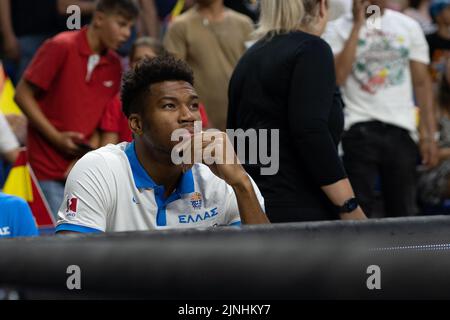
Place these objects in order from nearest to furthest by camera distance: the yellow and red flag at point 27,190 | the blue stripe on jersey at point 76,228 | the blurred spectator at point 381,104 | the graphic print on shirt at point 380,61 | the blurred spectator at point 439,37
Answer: the blue stripe on jersey at point 76,228 < the yellow and red flag at point 27,190 < the blurred spectator at point 381,104 < the graphic print on shirt at point 380,61 < the blurred spectator at point 439,37

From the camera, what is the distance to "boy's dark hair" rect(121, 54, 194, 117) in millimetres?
3168

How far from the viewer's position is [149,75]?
317cm

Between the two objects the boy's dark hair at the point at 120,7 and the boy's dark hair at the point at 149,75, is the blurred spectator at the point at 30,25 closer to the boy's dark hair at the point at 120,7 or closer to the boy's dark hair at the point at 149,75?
the boy's dark hair at the point at 120,7

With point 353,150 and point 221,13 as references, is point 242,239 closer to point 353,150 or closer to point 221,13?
point 353,150

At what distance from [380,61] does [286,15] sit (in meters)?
2.05

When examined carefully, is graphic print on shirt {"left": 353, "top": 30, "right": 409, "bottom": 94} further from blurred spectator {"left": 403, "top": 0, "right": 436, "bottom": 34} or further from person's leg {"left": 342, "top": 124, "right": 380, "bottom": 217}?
blurred spectator {"left": 403, "top": 0, "right": 436, "bottom": 34}

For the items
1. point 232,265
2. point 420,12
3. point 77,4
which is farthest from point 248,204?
point 420,12

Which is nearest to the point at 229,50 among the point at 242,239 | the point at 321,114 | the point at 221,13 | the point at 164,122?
the point at 221,13

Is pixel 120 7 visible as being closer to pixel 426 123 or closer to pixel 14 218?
pixel 426 123

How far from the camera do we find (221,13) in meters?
6.07

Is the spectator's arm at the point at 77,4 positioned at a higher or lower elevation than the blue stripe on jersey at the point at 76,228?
higher

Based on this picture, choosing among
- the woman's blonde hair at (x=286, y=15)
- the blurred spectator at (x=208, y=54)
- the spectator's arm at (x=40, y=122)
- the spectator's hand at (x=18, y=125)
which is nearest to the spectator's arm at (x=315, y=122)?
the woman's blonde hair at (x=286, y=15)

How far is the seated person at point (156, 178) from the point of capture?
2.90 metres

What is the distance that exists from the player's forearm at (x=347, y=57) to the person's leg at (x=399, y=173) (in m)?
0.44
